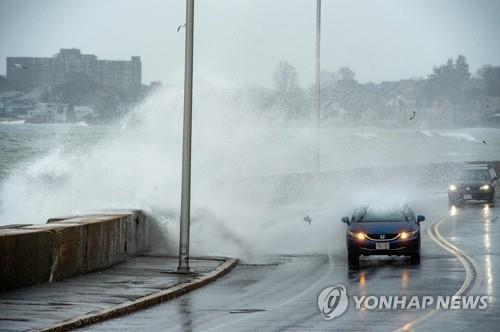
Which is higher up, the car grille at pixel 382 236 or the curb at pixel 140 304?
the car grille at pixel 382 236

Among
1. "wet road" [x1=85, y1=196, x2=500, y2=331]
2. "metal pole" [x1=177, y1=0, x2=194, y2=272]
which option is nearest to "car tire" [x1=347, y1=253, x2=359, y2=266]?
"wet road" [x1=85, y1=196, x2=500, y2=331]

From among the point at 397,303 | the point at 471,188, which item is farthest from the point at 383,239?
the point at 471,188

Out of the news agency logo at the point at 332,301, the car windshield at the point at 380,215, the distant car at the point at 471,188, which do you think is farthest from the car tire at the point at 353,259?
the distant car at the point at 471,188

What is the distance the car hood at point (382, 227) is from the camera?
28.0 metres

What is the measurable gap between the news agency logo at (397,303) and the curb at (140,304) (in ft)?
8.25

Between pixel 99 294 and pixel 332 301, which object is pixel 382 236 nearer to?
pixel 332 301

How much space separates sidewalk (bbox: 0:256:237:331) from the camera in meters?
17.5

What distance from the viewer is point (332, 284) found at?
23.3 meters

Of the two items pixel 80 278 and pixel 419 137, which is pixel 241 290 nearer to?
pixel 80 278

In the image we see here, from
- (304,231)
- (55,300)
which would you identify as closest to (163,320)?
(55,300)

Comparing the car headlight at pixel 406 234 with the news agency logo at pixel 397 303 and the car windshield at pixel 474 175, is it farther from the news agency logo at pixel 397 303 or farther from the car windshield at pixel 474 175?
the car windshield at pixel 474 175

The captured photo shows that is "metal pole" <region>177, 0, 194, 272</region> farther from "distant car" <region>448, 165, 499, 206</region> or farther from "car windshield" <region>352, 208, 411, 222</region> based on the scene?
"distant car" <region>448, 165, 499, 206</region>

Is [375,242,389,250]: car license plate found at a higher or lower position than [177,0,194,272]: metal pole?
lower

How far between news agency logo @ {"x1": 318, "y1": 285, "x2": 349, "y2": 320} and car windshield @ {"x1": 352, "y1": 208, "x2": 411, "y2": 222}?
6457 mm
